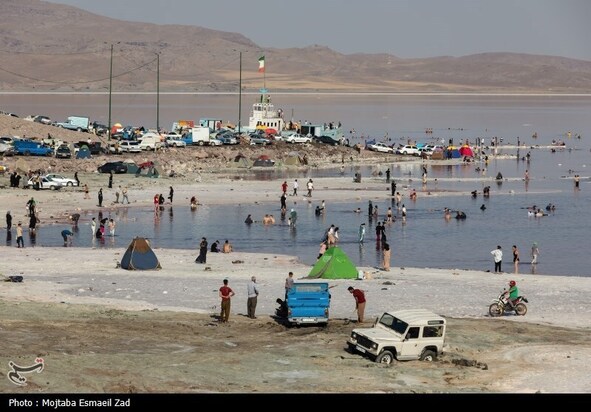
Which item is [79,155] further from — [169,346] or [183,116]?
[183,116]

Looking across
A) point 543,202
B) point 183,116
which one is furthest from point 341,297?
point 183,116

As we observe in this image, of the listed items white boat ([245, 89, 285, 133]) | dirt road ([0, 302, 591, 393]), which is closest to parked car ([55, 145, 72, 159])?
white boat ([245, 89, 285, 133])

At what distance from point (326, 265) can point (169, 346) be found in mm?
11949

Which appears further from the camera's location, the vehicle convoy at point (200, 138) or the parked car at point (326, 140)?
the parked car at point (326, 140)

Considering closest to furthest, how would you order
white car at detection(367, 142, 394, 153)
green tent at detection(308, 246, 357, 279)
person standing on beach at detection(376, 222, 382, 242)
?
green tent at detection(308, 246, 357, 279)
person standing on beach at detection(376, 222, 382, 242)
white car at detection(367, 142, 394, 153)

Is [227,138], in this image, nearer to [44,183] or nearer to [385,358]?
[44,183]

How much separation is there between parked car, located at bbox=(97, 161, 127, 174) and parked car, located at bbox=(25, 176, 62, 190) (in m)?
10.0

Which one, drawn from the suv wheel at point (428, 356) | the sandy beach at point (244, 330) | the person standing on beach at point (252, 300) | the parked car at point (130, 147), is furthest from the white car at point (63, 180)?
the suv wheel at point (428, 356)

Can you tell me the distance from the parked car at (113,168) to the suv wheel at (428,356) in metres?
52.4

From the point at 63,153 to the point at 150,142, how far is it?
11757 mm

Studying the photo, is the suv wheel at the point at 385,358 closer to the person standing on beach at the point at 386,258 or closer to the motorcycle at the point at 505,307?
the motorcycle at the point at 505,307

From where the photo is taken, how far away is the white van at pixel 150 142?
296 ft

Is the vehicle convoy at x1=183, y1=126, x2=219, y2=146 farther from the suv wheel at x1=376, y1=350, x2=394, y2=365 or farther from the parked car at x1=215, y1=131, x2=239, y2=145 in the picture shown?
the suv wheel at x1=376, y1=350, x2=394, y2=365

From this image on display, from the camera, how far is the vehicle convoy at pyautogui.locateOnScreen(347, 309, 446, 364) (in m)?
25.9
